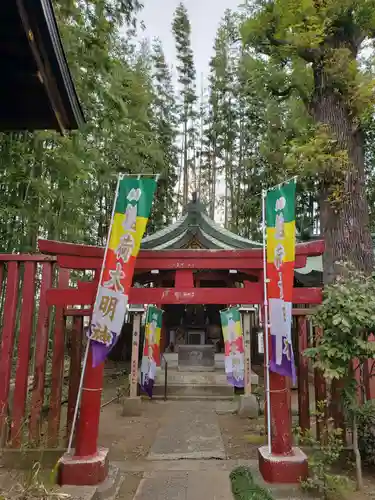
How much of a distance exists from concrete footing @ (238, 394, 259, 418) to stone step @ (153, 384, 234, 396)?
1893 millimetres

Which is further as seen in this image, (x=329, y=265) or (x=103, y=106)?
(x=103, y=106)

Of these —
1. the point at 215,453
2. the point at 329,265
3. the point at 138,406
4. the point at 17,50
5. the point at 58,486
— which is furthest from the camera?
the point at 138,406

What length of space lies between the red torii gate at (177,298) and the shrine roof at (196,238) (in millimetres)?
3927

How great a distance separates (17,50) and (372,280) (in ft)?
11.8

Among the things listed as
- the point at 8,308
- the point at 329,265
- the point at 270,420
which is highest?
the point at 329,265

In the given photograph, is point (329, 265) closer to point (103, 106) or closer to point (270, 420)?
point (270, 420)

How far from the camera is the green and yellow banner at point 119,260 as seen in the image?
362cm

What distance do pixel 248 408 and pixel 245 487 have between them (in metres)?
4.05

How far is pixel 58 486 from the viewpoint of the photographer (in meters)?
3.44

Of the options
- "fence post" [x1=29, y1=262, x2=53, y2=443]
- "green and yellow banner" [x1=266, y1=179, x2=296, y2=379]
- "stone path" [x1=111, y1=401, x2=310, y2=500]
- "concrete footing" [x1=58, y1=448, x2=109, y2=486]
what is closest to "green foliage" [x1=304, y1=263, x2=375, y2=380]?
"green and yellow banner" [x1=266, y1=179, x2=296, y2=379]

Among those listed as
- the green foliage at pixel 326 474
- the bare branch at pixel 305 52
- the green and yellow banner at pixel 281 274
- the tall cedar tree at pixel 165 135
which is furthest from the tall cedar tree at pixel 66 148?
the tall cedar tree at pixel 165 135

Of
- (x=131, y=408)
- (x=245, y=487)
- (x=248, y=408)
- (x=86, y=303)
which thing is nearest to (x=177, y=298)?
(x=86, y=303)

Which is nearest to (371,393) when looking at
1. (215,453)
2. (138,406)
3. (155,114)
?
(215,453)

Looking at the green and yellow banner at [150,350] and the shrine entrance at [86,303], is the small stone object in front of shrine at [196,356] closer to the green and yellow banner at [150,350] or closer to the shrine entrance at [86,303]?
the green and yellow banner at [150,350]
